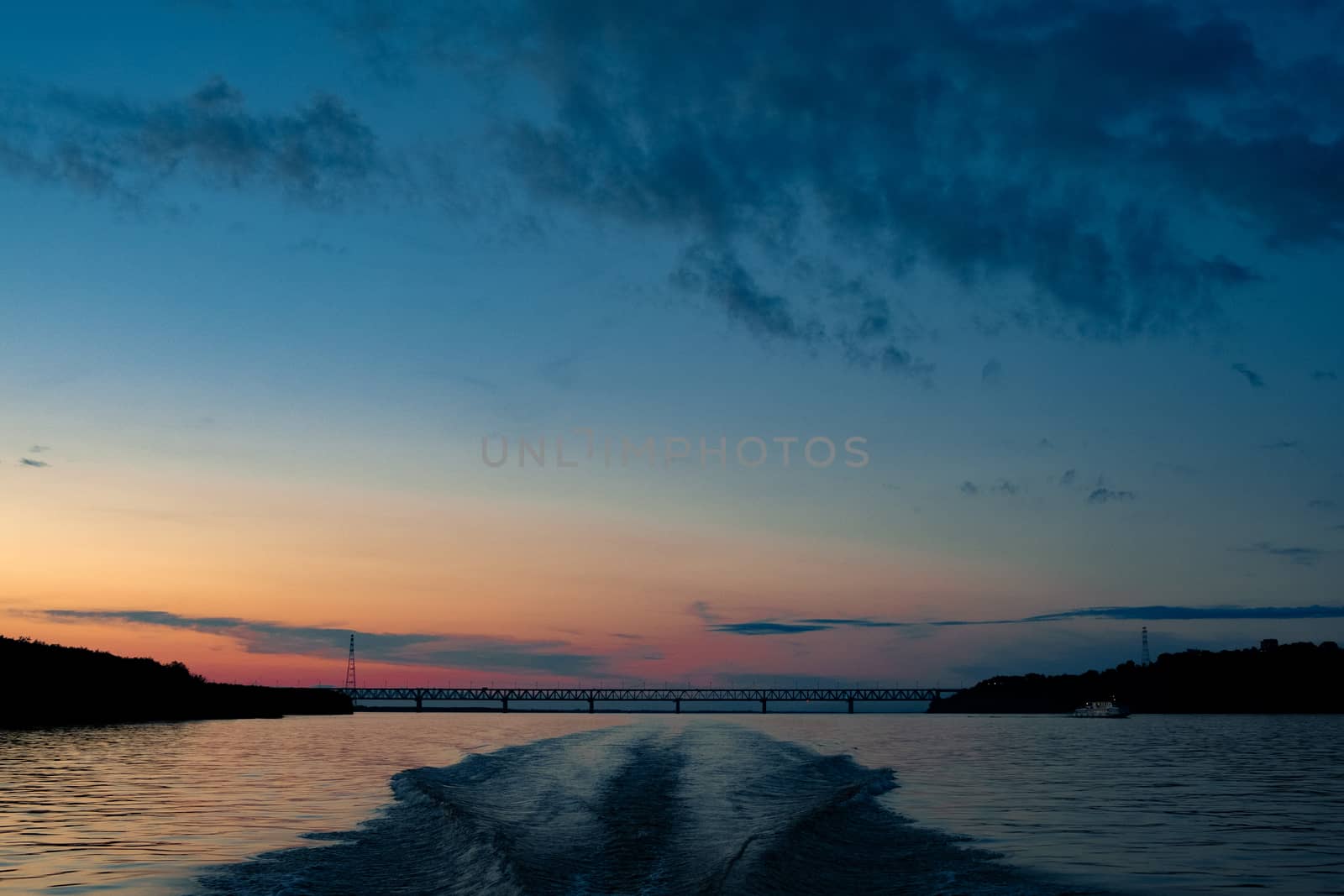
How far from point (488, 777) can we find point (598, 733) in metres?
52.7

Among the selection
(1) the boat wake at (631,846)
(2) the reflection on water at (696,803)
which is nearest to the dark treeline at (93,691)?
(2) the reflection on water at (696,803)

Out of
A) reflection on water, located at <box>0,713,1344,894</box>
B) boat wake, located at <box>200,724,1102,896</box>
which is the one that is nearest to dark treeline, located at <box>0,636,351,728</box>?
reflection on water, located at <box>0,713,1344,894</box>

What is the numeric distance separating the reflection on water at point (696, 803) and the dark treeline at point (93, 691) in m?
36.5

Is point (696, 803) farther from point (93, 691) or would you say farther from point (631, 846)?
point (93, 691)

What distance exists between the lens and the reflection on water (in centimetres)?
2238

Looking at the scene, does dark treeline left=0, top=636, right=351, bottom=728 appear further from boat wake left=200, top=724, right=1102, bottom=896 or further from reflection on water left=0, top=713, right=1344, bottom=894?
boat wake left=200, top=724, right=1102, bottom=896

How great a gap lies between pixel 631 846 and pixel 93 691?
116m

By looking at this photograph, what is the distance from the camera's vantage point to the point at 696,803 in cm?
3516

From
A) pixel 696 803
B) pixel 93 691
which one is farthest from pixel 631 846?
pixel 93 691

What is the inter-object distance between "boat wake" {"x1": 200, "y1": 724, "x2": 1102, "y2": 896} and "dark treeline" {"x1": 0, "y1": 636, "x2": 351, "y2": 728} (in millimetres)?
80566

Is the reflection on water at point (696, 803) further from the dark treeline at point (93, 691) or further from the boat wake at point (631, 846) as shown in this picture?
the dark treeline at point (93, 691)

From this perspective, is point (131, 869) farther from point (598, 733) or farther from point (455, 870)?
point (598, 733)

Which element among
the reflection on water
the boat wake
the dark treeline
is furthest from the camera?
the dark treeline

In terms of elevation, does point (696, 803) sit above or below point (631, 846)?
below
